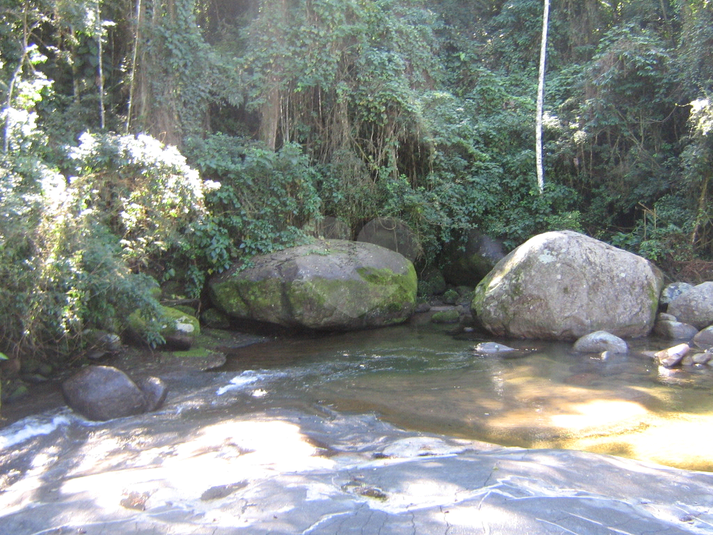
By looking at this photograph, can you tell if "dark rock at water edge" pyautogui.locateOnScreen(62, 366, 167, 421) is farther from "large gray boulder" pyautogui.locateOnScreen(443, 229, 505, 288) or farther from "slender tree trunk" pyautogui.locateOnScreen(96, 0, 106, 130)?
"large gray boulder" pyautogui.locateOnScreen(443, 229, 505, 288)

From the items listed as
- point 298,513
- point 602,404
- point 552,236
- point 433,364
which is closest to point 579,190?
point 552,236

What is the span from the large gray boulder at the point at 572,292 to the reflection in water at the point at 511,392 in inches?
17.5

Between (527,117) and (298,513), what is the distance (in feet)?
42.9

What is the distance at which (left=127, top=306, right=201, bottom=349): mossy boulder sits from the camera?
7383mm

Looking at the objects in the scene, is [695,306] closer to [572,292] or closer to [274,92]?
[572,292]

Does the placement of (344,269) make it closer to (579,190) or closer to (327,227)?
(327,227)

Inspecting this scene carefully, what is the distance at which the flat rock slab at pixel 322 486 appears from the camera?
9.41ft

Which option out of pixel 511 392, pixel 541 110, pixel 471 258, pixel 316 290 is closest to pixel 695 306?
pixel 471 258

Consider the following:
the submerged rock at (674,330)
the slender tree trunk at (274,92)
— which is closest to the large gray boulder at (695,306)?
the submerged rock at (674,330)

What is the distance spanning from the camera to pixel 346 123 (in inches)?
496

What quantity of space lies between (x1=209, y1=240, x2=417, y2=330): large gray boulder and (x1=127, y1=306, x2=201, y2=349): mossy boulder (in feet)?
3.26

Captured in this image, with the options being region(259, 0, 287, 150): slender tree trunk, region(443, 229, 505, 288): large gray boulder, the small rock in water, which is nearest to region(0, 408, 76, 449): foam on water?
the small rock in water

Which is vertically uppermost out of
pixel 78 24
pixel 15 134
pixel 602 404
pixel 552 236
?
pixel 78 24

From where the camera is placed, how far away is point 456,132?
13406 mm
